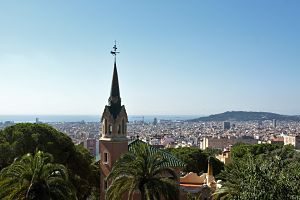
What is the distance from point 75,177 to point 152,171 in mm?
12917

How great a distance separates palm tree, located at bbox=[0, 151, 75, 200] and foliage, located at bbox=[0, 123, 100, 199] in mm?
11829

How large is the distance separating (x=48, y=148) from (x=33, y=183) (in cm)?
1475

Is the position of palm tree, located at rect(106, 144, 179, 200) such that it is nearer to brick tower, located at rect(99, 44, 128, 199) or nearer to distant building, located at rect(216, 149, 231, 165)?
brick tower, located at rect(99, 44, 128, 199)

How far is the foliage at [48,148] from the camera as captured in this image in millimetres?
29922

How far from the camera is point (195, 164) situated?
52.8 meters

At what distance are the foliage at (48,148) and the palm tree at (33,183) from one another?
1183 centimetres

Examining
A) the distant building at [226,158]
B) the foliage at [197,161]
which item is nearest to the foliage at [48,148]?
the foliage at [197,161]

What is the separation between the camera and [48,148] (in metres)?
→ 31.3

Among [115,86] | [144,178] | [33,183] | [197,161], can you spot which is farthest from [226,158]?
[33,183]

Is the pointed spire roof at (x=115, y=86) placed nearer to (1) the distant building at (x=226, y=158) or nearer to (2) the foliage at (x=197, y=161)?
(2) the foliage at (x=197, y=161)

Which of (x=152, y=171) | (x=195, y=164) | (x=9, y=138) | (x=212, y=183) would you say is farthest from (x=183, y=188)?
(x=195, y=164)

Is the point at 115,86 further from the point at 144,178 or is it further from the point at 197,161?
the point at 197,161

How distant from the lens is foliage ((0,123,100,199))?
29922mm

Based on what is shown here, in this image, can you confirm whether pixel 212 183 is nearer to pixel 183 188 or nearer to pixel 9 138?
pixel 183 188
